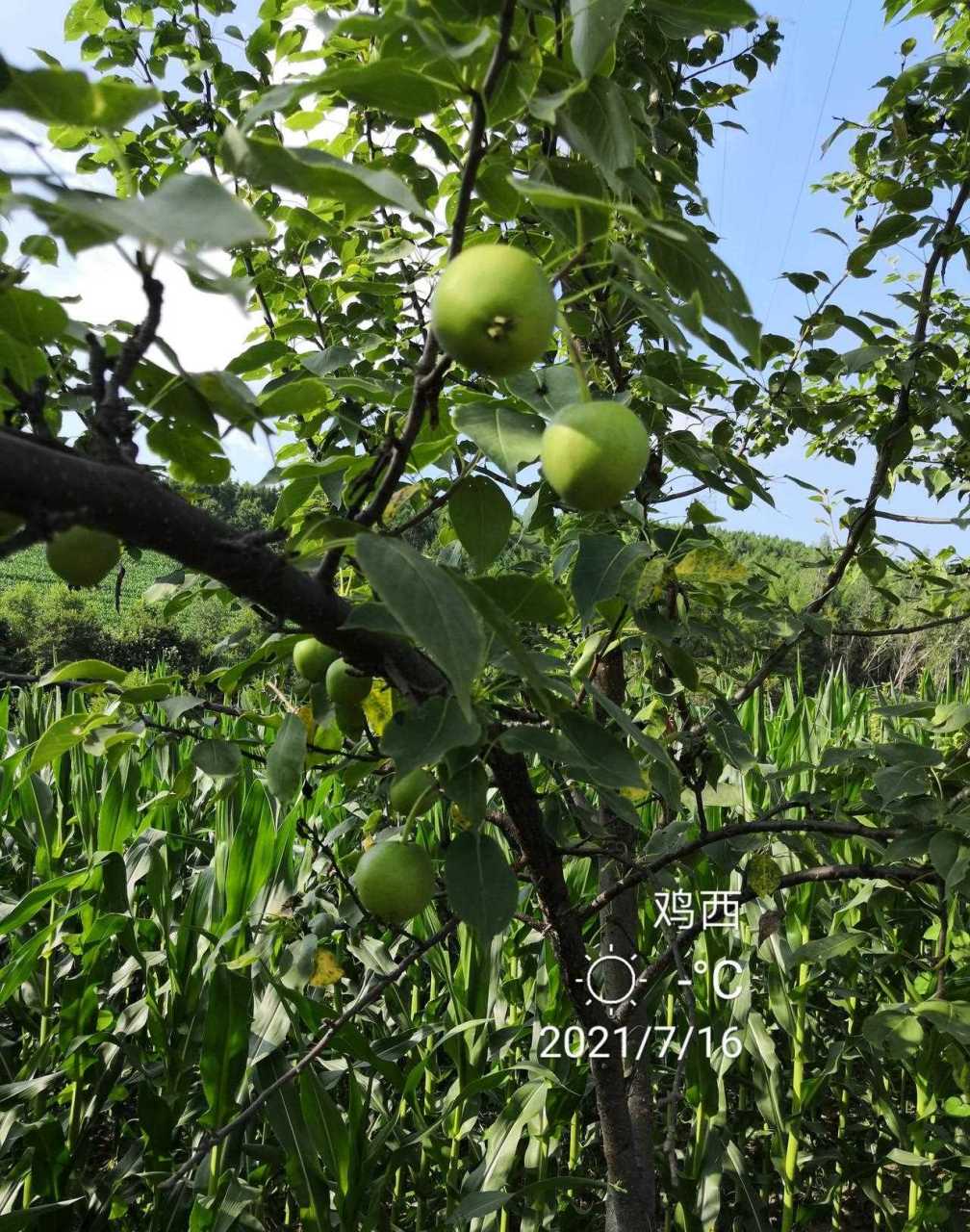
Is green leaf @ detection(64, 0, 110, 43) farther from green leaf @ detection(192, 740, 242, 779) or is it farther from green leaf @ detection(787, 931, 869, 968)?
green leaf @ detection(787, 931, 869, 968)

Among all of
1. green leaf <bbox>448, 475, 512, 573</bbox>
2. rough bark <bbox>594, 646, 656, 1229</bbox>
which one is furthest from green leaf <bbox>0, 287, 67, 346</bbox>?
rough bark <bbox>594, 646, 656, 1229</bbox>

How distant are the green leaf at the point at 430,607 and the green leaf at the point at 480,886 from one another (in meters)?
0.23

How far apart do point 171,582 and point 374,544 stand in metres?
0.61

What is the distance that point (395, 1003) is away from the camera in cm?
204

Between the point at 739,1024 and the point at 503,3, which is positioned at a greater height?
the point at 503,3

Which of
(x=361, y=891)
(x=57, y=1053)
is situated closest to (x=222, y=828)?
(x=57, y=1053)

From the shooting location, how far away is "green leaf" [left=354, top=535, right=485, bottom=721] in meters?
0.39

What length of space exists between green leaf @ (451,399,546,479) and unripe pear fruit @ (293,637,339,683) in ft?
0.75

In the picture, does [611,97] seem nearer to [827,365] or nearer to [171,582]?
[171,582]

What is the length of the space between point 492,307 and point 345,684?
0.36 meters

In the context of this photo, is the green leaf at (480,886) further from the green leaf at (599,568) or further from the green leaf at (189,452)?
the green leaf at (189,452)

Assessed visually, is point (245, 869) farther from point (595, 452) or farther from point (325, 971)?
point (595, 452)

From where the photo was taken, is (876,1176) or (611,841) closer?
(611,841)

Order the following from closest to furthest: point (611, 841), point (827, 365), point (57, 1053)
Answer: point (611, 841), point (827, 365), point (57, 1053)
